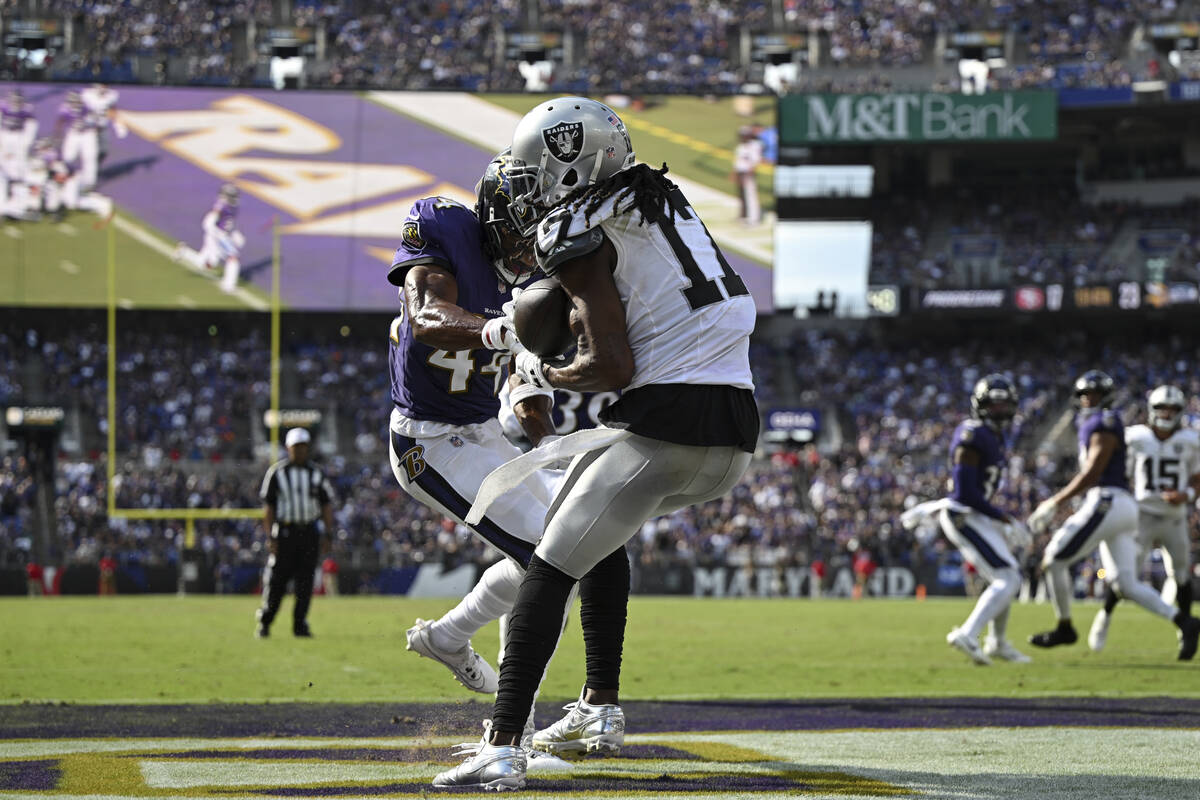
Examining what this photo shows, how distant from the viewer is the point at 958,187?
40.7 meters

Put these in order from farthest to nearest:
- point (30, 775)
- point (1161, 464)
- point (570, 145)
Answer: point (1161, 464), point (30, 775), point (570, 145)

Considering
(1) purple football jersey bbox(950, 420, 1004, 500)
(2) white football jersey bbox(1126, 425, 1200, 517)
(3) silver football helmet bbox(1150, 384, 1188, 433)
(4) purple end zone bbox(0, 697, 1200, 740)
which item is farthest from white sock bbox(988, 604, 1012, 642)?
(4) purple end zone bbox(0, 697, 1200, 740)

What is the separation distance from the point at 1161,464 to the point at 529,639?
850 cm

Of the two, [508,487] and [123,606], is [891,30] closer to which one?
[123,606]

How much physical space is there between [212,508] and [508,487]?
2484 centimetres

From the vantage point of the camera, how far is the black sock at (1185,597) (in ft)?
36.1

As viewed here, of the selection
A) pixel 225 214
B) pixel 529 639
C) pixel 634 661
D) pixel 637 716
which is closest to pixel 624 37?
pixel 225 214

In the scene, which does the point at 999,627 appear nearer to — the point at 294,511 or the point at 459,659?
the point at 459,659

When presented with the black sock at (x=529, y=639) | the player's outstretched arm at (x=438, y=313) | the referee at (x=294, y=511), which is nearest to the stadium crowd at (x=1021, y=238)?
the referee at (x=294, y=511)

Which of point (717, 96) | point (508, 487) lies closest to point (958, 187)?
point (717, 96)

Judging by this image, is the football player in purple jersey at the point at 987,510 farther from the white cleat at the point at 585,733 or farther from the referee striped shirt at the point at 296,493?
the referee striped shirt at the point at 296,493

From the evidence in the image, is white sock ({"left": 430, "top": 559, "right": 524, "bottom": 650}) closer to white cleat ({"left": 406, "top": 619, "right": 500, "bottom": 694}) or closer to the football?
white cleat ({"left": 406, "top": 619, "right": 500, "bottom": 694})

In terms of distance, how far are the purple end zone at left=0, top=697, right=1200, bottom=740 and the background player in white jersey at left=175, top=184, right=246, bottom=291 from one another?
2684cm

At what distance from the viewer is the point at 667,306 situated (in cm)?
441
